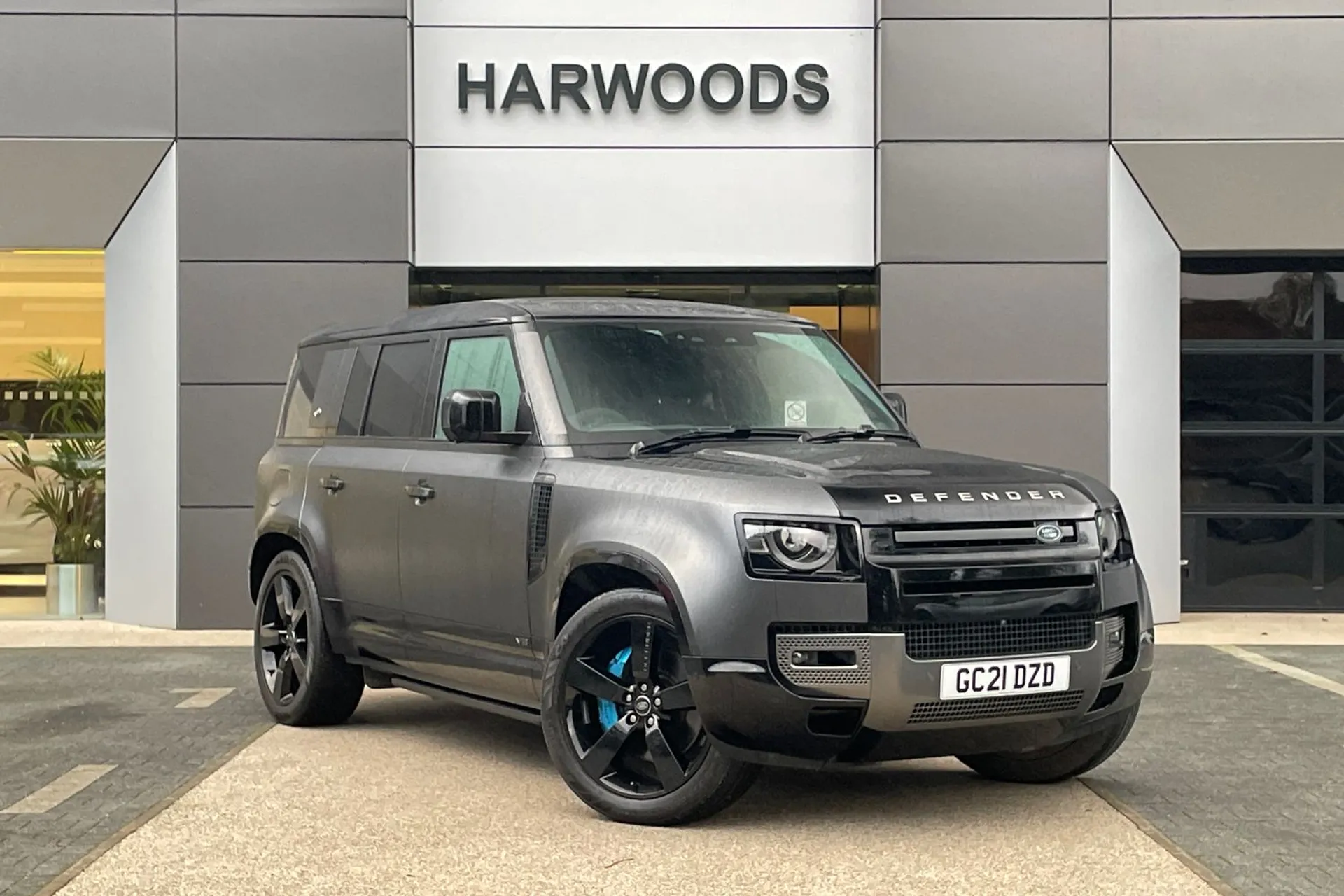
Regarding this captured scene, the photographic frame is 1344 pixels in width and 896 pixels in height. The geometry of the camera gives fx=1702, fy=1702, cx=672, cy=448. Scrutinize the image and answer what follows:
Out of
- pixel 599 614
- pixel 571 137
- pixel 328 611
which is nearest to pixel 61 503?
pixel 571 137

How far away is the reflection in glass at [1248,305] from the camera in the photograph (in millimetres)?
13727

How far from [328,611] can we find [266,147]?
6344 mm

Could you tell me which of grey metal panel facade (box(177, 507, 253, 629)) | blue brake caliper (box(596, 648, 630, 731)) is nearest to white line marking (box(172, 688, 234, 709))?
grey metal panel facade (box(177, 507, 253, 629))

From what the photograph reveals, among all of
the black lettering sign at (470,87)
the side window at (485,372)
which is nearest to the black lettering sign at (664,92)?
the black lettering sign at (470,87)

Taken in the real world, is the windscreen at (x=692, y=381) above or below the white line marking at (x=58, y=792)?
above

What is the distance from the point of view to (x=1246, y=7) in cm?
1351

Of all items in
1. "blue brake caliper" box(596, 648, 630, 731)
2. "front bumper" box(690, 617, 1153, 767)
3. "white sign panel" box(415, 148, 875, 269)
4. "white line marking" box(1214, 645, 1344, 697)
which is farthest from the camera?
"white sign panel" box(415, 148, 875, 269)

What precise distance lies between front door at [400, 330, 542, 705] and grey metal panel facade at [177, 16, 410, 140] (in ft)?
21.4

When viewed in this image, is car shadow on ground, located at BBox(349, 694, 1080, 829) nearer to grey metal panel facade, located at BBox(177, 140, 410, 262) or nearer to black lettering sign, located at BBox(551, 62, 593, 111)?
grey metal panel facade, located at BBox(177, 140, 410, 262)

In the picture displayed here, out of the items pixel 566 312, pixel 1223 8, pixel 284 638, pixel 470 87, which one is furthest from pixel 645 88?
pixel 566 312

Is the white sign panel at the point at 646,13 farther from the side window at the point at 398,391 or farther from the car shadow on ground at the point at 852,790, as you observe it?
the car shadow on ground at the point at 852,790

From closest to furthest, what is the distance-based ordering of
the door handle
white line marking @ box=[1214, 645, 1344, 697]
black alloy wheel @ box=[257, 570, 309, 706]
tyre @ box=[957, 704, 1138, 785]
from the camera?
tyre @ box=[957, 704, 1138, 785] → the door handle → black alloy wheel @ box=[257, 570, 309, 706] → white line marking @ box=[1214, 645, 1344, 697]

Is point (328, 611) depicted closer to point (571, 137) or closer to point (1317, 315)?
point (571, 137)

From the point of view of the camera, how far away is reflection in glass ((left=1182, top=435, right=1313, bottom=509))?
13773mm
